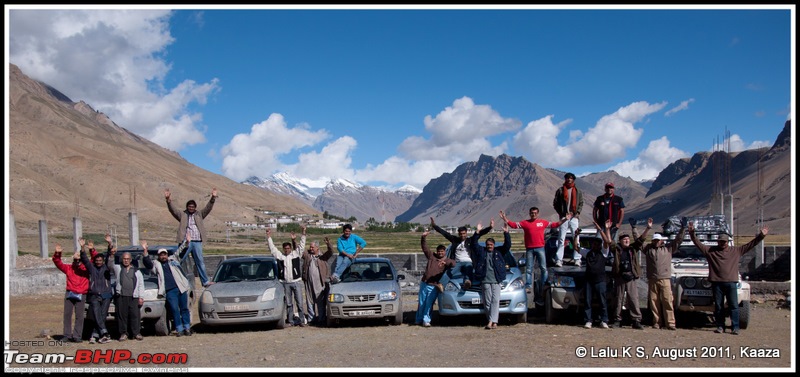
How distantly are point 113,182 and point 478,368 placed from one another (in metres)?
112

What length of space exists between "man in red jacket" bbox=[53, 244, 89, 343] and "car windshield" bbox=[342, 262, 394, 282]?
471cm

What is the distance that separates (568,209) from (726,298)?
10.8 feet

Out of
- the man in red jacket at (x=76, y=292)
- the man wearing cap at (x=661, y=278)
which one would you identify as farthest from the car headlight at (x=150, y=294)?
the man wearing cap at (x=661, y=278)

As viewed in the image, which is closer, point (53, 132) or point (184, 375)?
point (184, 375)

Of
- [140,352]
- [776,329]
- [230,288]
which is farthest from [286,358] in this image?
[776,329]

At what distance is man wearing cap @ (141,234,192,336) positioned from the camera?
39.4 ft

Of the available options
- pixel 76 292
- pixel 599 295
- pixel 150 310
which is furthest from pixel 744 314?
pixel 76 292

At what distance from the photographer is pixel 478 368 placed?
27.7 ft

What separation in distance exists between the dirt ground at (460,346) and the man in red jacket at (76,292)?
0.28 meters

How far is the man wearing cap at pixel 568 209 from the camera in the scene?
13.2 m

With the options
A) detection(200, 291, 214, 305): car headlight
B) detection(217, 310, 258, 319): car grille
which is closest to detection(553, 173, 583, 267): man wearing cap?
detection(217, 310, 258, 319): car grille

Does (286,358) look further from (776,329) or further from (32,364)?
(776,329)

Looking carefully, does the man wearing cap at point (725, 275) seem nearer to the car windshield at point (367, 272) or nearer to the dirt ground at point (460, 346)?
the dirt ground at point (460, 346)

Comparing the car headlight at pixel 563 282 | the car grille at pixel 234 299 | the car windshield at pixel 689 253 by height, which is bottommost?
the car grille at pixel 234 299
